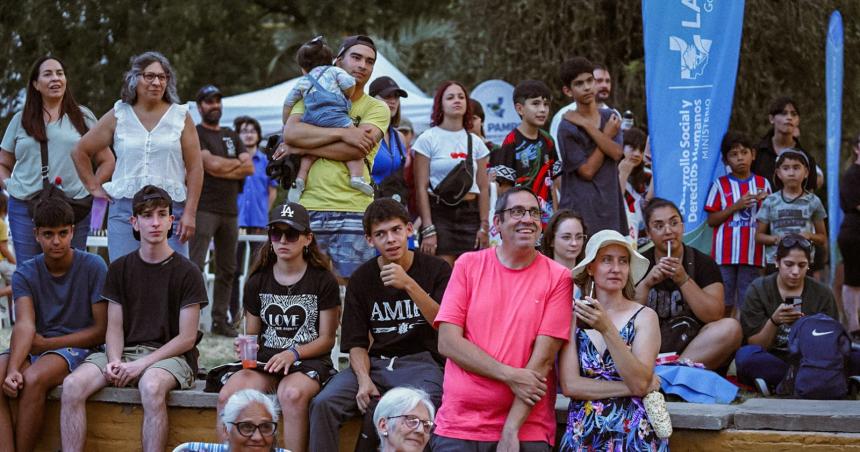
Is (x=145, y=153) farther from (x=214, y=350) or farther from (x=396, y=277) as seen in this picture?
(x=214, y=350)

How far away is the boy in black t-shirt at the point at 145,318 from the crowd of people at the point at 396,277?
11mm

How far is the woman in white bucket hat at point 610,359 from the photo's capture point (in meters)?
5.29

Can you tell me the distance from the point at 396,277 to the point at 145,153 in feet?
6.63

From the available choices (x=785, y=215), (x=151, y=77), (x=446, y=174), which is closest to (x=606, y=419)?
(x=446, y=174)

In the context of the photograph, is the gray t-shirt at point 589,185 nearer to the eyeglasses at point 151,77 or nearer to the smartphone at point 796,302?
the smartphone at point 796,302

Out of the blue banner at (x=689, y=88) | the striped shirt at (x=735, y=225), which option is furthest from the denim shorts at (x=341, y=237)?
the striped shirt at (x=735, y=225)

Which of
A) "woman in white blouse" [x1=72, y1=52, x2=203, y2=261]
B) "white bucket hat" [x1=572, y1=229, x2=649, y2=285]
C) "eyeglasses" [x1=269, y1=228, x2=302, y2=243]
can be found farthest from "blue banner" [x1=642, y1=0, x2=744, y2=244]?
"woman in white blouse" [x1=72, y1=52, x2=203, y2=261]

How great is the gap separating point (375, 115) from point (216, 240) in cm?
324

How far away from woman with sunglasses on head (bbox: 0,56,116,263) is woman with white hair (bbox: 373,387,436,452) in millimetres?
3147

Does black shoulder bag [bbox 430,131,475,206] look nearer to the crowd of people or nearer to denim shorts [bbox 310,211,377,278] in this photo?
the crowd of people

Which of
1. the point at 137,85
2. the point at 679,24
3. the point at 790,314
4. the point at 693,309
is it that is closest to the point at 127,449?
the point at 137,85

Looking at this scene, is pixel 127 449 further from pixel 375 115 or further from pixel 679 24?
pixel 679 24

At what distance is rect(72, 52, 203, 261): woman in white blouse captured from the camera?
23.0ft

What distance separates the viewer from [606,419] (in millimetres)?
5402
